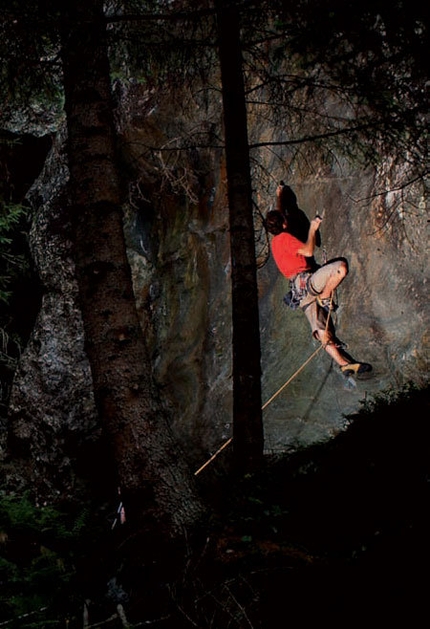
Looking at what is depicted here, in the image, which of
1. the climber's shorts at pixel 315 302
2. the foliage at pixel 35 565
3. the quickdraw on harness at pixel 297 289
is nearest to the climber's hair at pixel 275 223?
the quickdraw on harness at pixel 297 289

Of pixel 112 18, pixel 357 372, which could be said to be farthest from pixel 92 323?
pixel 357 372

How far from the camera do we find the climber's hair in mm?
8227

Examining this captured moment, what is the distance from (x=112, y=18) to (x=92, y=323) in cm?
268

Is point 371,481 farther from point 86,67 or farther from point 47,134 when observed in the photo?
point 47,134

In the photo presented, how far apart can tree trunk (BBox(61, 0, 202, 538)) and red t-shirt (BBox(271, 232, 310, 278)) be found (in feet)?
14.5

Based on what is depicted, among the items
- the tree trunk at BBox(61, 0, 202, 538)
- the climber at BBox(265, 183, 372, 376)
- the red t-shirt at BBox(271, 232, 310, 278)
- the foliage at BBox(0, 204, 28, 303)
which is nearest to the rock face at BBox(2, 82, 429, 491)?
the climber at BBox(265, 183, 372, 376)

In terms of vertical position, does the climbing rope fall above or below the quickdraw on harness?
below

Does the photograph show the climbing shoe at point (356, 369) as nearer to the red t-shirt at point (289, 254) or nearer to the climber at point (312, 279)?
the climber at point (312, 279)

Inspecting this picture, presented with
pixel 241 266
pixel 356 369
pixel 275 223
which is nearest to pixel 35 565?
pixel 241 266

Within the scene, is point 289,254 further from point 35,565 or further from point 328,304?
point 35,565

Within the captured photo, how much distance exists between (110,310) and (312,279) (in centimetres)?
481

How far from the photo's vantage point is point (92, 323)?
3.85 metres

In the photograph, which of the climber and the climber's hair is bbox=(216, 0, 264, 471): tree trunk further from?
the climber's hair

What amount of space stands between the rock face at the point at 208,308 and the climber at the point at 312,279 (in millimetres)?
183
